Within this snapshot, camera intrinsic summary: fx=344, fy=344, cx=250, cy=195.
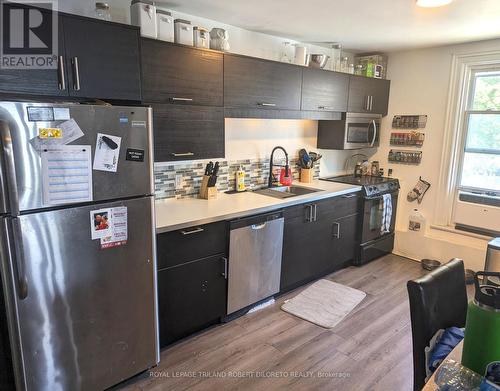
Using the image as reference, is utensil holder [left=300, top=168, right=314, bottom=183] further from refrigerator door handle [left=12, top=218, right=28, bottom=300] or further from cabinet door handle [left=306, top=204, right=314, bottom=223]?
refrigerator door handle [left=12, top=218, right=28, bottom=300]

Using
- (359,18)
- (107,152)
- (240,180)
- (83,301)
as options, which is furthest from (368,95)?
(83,301)

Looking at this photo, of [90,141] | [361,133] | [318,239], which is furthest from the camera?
[361,133]

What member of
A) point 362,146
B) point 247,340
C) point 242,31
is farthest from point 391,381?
point 242,31

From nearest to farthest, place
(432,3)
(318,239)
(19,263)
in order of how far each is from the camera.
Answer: (19,263), (432,3), (318,239)

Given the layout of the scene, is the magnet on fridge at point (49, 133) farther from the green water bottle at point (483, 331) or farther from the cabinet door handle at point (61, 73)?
the green water bottle at point (483, 331)

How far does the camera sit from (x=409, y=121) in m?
3.97

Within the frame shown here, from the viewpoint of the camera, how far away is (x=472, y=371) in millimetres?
1030

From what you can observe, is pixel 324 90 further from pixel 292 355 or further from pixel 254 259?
pixel 292 355

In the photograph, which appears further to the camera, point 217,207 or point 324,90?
point 324,90

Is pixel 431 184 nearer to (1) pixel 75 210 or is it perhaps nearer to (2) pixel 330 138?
(2) pixel 330 138

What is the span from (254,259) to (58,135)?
1.66 meters

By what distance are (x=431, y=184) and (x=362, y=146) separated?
0.89 meters

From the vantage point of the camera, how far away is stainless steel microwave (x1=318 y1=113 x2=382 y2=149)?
3738 mm

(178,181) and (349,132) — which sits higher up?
(349,132)
